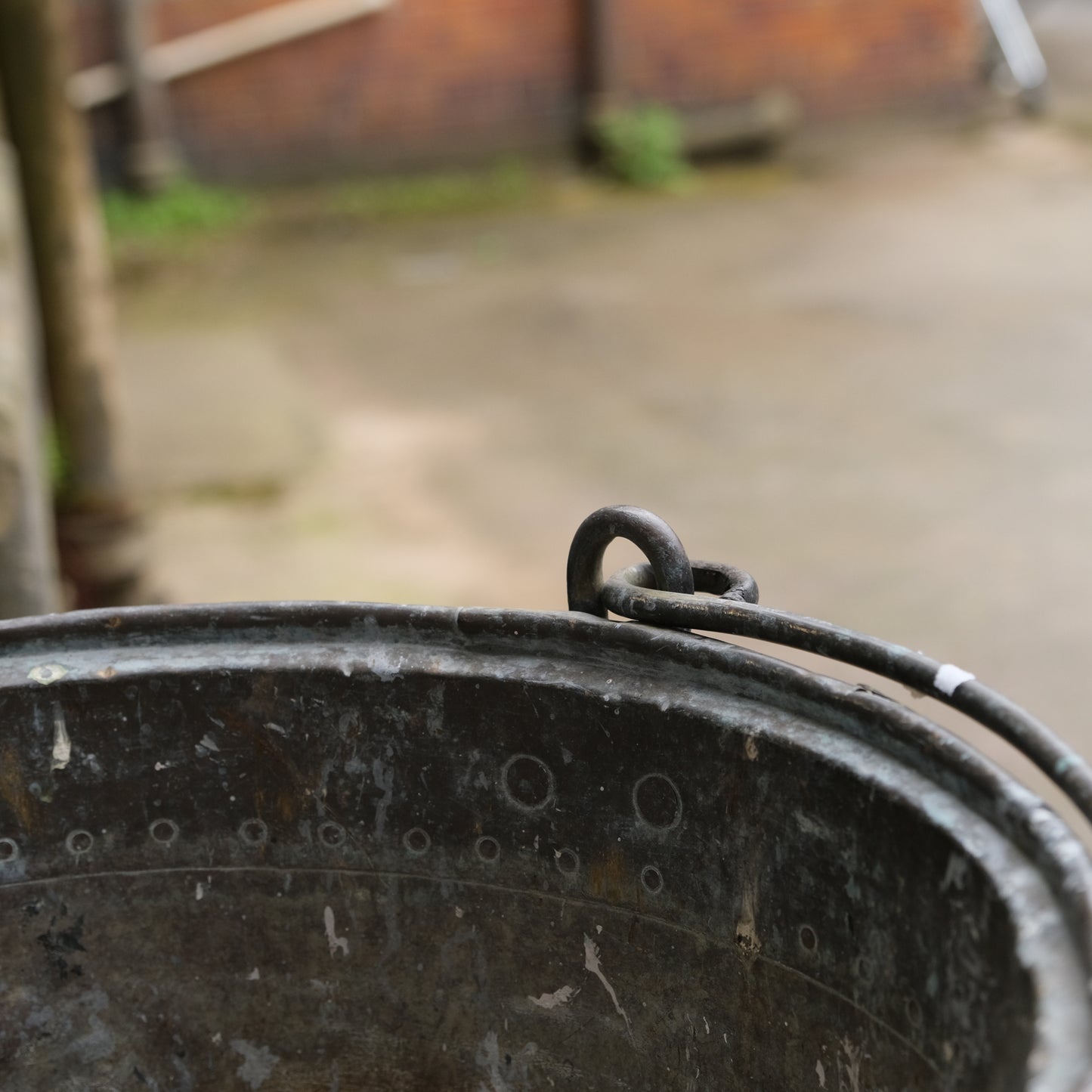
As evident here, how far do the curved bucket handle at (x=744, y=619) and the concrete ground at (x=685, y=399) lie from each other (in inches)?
81.7

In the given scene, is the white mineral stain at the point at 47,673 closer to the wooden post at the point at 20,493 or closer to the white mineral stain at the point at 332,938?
the white mineral stain at the point at 332,938

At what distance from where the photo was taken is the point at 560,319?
5.75 meters

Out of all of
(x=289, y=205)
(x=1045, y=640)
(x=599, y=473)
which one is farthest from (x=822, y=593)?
(x=289, y=205)

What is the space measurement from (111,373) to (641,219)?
3767 mm

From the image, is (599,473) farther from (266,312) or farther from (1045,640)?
(266,312)

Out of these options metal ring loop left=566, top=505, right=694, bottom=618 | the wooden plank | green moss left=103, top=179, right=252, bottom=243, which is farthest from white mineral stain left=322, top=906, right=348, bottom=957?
the wooden plank

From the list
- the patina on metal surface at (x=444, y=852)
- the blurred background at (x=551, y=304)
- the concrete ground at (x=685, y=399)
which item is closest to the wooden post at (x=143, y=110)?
the blurred background at (x=551, y=304)

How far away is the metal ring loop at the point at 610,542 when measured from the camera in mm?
1230

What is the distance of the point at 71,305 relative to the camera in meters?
3.48

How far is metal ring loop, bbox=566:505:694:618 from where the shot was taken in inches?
48.4

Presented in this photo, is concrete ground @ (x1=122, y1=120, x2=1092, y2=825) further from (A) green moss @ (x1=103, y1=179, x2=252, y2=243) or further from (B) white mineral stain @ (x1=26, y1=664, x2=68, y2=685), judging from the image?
(B) white mineral stain @ (x1=26, y1=664, x2=68, y2=685)

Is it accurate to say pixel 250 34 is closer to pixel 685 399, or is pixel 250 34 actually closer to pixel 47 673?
pixel 685 399

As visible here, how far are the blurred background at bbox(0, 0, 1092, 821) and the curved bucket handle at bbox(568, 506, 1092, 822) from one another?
1.66m

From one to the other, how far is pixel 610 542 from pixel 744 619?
5.1 inches
